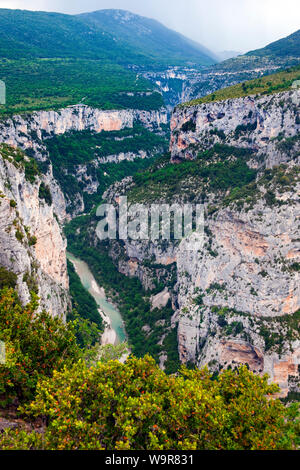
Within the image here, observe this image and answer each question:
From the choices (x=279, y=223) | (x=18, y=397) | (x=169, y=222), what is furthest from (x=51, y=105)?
(x=18, y=397)

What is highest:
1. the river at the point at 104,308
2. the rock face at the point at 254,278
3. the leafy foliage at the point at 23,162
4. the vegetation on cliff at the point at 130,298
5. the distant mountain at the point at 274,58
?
the distant mountain at the point at 274,58

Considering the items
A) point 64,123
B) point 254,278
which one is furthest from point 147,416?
point 64,123

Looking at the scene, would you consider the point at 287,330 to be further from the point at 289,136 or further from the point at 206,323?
the point at 289,136

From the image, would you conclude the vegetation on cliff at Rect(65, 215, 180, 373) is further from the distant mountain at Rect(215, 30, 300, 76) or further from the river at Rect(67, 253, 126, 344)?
the distant mountain at Rect(215, 30, 300, 76)

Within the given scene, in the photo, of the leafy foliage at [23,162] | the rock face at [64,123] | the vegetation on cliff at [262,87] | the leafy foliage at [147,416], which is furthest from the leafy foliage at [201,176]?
the leafy foliage at [147,416]

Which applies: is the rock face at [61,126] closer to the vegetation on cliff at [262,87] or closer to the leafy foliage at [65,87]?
the leafy foliage at [65,87]

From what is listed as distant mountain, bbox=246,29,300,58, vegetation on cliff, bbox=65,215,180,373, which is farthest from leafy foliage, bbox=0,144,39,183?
distant mountain, bbox=246,29,300,58

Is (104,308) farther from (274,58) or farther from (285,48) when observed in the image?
(285,48)
